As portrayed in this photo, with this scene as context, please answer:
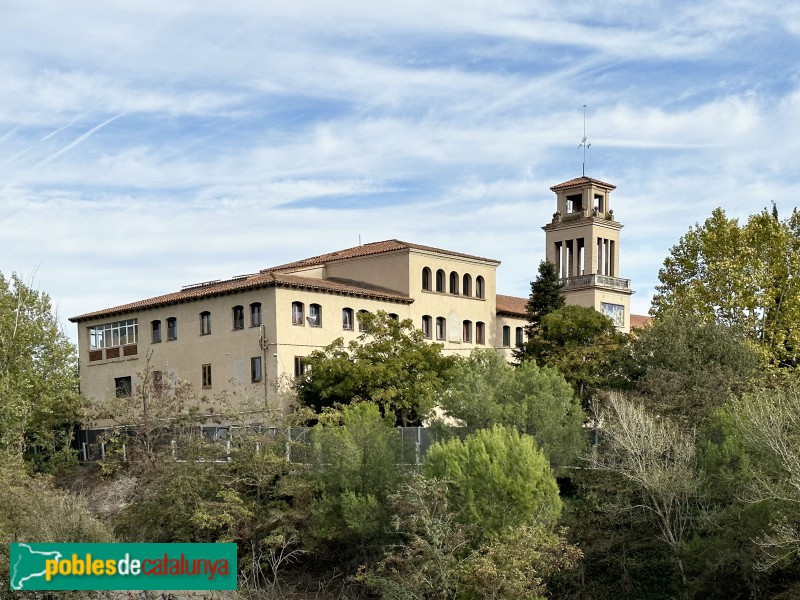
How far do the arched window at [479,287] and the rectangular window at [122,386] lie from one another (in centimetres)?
1879

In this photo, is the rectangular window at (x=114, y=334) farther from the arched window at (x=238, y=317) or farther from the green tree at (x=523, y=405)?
the green tree at (x=523, y=405)

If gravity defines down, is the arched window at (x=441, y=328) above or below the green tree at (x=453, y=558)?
above

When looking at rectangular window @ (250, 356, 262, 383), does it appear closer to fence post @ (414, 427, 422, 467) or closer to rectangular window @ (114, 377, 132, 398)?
rectangular window @ (114, 377, 132, 398)

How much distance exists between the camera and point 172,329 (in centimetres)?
6184

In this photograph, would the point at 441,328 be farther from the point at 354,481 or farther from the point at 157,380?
the point at 354,481

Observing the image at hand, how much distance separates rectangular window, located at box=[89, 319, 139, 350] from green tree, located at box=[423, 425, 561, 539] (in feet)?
96.2

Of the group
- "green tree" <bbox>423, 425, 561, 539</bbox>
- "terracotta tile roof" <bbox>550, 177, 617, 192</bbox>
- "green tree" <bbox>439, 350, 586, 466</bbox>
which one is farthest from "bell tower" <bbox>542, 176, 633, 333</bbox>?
"green tree" <bbox>423, 425, 561, 539</bbox>

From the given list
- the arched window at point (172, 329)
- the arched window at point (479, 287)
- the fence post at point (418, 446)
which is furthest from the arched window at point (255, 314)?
the fence post at point (418, 446)

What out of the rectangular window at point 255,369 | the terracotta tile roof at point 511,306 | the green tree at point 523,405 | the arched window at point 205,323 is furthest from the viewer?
the terracotta tile roof at point 511,306

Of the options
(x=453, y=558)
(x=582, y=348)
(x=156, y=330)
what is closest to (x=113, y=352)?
(x=156, y=330)

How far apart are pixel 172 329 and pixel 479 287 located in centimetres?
1663

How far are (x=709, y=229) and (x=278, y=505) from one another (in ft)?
77.9

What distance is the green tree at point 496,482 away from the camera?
36.9 m

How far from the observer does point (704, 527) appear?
37.0 m
